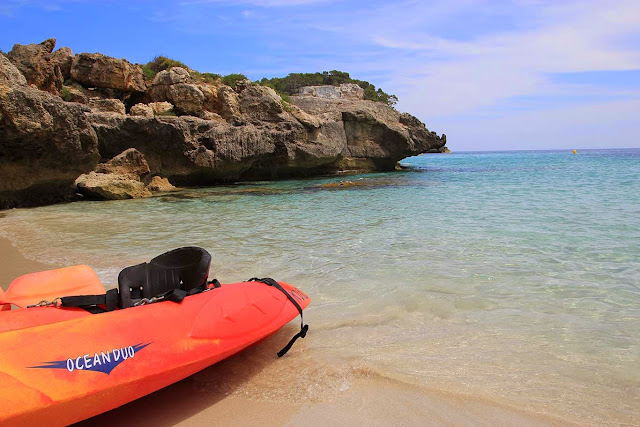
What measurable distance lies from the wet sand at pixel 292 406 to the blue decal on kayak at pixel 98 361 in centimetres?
39

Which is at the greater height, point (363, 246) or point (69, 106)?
point (69, 106)

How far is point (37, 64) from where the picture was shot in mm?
14234

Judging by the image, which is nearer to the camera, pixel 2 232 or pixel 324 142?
pixel 2 232

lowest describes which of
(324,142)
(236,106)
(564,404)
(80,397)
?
(564,404)

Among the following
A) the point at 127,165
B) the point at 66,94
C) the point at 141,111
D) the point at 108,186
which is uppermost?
the point at 66,94

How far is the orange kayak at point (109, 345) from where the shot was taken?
2100 millimetres

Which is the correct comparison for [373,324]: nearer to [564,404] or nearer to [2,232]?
[564,404]

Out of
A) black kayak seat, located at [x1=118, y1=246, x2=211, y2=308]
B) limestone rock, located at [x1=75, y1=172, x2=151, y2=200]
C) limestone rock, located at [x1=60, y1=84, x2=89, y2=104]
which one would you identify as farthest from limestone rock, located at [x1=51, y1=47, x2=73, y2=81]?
black kayak seat, located at [x1=118, y1=246, x2=211, y2=308]

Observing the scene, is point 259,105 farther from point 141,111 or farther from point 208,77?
point 141,111

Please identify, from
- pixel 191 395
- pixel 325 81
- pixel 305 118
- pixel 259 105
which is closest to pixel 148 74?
pixel 259 105

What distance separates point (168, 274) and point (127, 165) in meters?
13.3

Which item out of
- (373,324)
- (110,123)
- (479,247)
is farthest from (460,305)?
(110,123)

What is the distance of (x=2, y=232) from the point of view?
8422 millimetres

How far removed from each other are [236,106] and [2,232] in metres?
12.8
